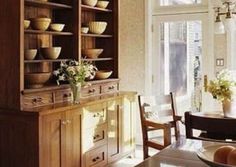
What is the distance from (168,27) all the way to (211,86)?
8.05 feet

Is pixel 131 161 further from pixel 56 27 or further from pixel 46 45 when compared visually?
pixel 56 27

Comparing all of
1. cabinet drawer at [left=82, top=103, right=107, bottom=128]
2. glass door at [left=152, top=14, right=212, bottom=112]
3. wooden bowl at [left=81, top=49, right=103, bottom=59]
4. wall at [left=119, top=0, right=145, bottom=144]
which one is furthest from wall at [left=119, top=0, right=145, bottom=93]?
cabinet drawer at [left=82, top=103, right=107, bottom=128]

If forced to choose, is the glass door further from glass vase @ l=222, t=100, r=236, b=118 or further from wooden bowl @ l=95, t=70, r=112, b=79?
glass vase @ l=222, t=100, r=236, b=118

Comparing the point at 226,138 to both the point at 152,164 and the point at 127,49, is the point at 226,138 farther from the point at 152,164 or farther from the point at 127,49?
the point at 127,49

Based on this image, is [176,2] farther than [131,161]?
Yes

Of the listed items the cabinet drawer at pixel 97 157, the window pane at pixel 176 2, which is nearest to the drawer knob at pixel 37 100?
the cabinet drawer at pixel 97 157

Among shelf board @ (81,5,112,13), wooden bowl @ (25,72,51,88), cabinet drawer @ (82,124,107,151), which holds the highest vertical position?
shelf board @ (81,5,112,13)

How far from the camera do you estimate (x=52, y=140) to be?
3.61m

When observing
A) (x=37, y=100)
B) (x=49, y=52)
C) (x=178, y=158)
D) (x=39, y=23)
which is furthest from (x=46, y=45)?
(x=178, y=158)

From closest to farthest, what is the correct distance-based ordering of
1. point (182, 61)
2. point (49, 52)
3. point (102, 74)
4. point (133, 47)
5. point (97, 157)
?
point (49, 52), point (97, 157), point (102, 74), point (182, 61), point (133, 47)

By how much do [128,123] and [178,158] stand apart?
10.7 ft

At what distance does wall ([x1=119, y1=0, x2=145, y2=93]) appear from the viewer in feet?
19.3

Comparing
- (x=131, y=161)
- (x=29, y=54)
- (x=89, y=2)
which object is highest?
(x=89, y=2)

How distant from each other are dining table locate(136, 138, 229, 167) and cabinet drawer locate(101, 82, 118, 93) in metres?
2.85
